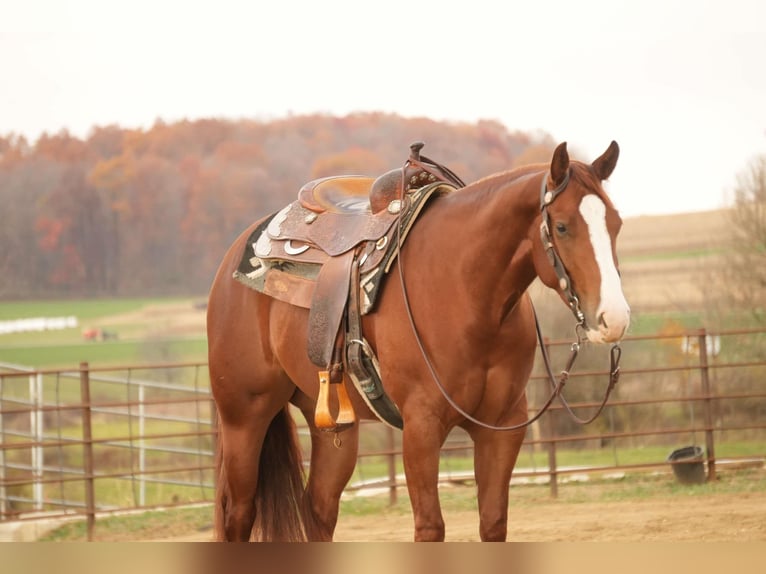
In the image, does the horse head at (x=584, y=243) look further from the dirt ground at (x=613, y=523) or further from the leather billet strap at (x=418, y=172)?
the dirt ground at (x=613, y=523)

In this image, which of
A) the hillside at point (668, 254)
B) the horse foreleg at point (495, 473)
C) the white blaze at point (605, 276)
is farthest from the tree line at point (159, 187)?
the white blaze at point (605, 276)

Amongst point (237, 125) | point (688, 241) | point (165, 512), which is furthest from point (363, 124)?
point (165, 512)

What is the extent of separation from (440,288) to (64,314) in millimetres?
16899

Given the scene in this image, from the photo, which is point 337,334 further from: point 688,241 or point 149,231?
point 149,231

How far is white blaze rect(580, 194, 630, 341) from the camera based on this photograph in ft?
7.38

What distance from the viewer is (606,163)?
2.49 meters

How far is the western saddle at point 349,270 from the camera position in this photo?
291 cm

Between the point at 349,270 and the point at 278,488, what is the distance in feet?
3.40

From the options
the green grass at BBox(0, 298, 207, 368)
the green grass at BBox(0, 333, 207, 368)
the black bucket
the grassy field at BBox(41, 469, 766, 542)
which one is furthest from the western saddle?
the green grass at BBox(0, 333, 207, 368)

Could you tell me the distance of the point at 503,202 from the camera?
2654mm

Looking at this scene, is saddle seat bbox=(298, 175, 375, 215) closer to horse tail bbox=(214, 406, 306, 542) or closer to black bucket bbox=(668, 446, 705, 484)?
horse tail bbox=(214, 406, 306, 542)

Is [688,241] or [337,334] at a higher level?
[688,241]

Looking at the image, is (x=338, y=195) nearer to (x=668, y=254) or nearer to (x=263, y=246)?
(x=263, y=246)

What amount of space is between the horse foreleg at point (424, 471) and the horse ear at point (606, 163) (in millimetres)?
819
